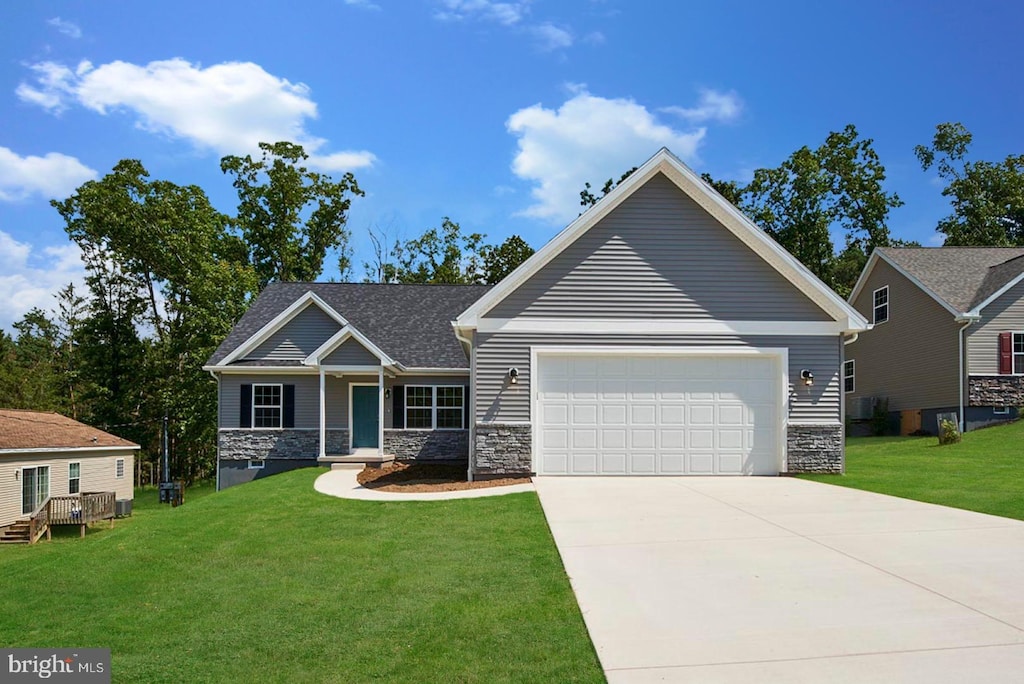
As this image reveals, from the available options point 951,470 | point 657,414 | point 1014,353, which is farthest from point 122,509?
point 1014,353

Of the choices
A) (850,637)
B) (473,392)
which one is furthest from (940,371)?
(850,637)

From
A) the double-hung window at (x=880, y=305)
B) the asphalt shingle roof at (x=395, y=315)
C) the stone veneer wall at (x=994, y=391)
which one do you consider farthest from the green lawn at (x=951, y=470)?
the asphalt shingle roof at (x=395, y=315)

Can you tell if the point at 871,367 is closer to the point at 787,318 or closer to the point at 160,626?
the point at 787,318

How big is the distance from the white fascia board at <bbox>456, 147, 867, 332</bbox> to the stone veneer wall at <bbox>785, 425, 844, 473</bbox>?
6.60 feet

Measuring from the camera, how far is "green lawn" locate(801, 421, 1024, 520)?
1158cm

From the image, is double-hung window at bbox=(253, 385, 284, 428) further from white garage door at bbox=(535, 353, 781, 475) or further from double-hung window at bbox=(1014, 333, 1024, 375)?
double-hung window at bbox=(1014, 333, 1024, 375)

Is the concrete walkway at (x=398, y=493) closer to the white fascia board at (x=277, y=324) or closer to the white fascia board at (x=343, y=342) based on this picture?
the white fascia board at (x=343, y=342)

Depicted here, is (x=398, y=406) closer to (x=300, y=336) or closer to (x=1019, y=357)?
(x=300, y=336)

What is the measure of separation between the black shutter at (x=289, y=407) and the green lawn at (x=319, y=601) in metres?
10.1

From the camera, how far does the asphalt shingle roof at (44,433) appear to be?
24.4m

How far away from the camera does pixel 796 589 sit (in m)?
6.65

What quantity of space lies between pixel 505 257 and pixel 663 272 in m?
23.9

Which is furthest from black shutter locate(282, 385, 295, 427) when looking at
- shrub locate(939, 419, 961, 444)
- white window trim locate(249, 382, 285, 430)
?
shrub locate(939, 419, 961, 444)

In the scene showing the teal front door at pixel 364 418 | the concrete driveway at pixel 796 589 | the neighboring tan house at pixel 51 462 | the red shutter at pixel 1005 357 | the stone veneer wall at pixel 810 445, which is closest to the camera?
the concrete driveway at pixel 796 589
